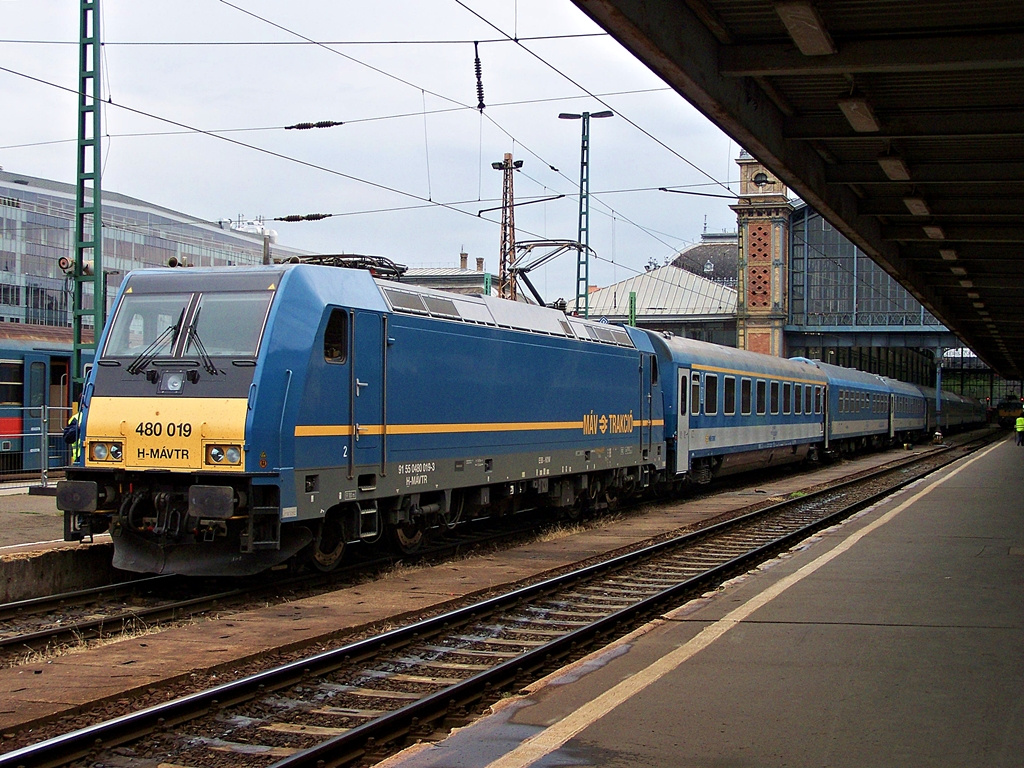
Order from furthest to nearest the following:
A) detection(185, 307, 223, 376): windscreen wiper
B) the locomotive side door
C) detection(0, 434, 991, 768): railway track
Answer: the locomotive side door → detection(185, 307, 223, 376): windscreen wiper → detection(0, 434, 991, 768): railway track

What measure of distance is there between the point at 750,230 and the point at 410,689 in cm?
5351

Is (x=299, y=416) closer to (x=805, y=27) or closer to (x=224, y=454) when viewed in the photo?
(x=224, y=454)

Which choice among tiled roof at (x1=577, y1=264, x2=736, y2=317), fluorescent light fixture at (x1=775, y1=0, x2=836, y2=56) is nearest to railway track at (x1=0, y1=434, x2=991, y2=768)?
fluorescent light fixture at (x1=775, y1=0, x2=836, y2=56)

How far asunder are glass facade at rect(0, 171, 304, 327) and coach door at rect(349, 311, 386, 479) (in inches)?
2447

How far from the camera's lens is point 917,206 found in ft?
56.7

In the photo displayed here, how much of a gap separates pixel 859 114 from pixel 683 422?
33.9 feet

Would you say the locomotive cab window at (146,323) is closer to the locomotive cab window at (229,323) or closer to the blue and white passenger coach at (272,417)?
the blue and white passenger coach at (272,417)

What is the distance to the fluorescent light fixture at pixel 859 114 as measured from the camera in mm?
11688

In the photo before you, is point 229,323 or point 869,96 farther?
point 869,96

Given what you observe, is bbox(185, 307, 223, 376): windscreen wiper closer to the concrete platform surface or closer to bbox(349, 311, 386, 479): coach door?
bbox(349, 311, 386, 479): coach door

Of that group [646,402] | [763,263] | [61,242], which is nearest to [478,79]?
[646,402]

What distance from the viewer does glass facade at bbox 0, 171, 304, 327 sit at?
77250 mm

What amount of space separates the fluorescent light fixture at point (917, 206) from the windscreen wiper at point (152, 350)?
36.2ft

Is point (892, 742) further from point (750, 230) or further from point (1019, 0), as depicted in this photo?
point (750, 230)
